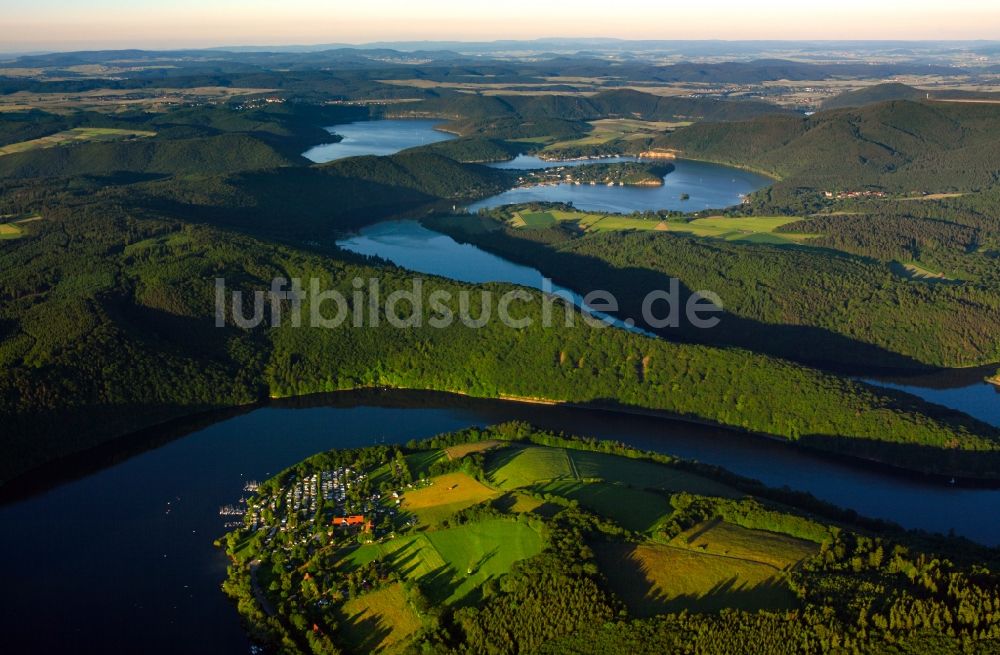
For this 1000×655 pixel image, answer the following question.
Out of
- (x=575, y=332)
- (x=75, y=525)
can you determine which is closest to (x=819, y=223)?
(x=575, y=332)

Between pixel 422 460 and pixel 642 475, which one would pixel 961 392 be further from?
pixel 422 460

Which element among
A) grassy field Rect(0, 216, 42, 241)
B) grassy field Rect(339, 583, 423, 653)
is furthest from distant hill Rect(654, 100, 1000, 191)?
grassy field Rect(339, 583, 423, 653)

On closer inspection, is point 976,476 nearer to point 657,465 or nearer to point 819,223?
point 657,465

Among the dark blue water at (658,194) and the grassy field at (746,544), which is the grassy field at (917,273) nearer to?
the dark blue water at (658,194)

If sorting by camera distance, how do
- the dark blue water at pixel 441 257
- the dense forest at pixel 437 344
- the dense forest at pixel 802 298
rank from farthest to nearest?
the dark blue water at pixel 441 257, the dense forest at pixel 802 298, the dense forest at pixel 437 344

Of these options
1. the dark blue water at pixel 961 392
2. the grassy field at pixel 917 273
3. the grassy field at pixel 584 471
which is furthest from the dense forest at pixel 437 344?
the grassy field at pixel 584 471

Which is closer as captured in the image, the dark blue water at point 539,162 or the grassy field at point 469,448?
the grassy field at point 469,448

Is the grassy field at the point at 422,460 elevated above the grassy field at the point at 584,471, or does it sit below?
below
